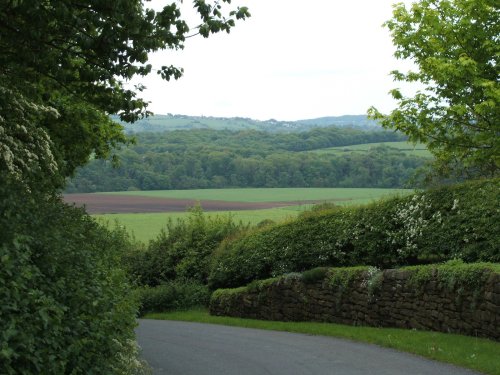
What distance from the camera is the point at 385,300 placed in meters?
19.3

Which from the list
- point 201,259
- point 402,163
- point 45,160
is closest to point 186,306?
point 201,259

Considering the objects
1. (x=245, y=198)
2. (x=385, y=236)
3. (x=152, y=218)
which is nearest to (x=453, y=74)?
(x=385, y=236)

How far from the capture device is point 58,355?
642 cm

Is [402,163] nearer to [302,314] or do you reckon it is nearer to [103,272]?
[302,314]

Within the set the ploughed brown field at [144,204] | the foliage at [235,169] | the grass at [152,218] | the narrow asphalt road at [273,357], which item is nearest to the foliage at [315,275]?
the narrow asphalt road at [273,357]

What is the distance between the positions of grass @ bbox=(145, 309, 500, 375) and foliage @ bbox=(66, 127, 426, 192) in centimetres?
5071

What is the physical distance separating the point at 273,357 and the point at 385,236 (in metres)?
9.05

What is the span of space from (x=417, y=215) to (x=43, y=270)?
15686 mm

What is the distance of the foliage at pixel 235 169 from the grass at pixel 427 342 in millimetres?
50713

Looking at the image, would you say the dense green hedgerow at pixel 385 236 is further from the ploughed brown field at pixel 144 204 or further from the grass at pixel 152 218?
the ploughed brown field at pixel 144 204

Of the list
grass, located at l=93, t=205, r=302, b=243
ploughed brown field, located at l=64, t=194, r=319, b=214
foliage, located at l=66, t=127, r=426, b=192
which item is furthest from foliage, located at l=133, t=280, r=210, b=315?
foliage, located at l=66, t=127, r=426, b=192

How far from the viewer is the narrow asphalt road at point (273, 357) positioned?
1305cm

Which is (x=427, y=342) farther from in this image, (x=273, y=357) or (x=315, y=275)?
(x=315, y=275)

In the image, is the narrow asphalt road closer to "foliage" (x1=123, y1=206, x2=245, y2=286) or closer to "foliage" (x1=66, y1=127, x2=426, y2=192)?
"foliage" (x1=123, y1=206, x2=245, y2=286)
